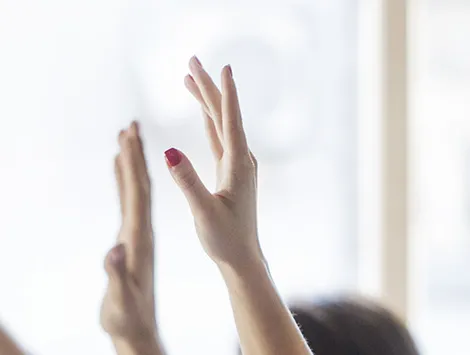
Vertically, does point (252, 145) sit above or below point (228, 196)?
above

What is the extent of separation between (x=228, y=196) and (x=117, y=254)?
77 mm

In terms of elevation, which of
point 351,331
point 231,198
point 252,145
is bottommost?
point 351,331

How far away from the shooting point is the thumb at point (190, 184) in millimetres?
395

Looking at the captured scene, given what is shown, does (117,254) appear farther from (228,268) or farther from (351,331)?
(351,331)

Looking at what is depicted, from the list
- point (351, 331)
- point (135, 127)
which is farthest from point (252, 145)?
point (135, 127)

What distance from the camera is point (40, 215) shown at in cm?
108

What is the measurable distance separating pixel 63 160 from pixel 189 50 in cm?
28

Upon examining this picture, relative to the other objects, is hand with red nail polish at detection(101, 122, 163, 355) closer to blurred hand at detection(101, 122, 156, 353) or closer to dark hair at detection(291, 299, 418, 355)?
blurred hand at detection(101, 122, 156, 353)

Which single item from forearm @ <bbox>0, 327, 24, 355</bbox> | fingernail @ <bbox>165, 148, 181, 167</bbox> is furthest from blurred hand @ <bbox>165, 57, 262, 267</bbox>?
forearm @ <bbox>0, 327, 24, 355</bbox>

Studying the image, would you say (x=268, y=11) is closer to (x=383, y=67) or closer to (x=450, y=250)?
(x=383, y=67)

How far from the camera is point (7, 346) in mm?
458

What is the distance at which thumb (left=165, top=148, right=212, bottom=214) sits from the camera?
0.39 m

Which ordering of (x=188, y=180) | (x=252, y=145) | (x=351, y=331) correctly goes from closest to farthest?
1. (x=188, y=180)
2. (x=351, y=331)
3. (x=252, y=145)

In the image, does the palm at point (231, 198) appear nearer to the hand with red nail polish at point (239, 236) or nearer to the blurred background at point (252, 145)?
the hand with red nail polish at point (239, 236)
